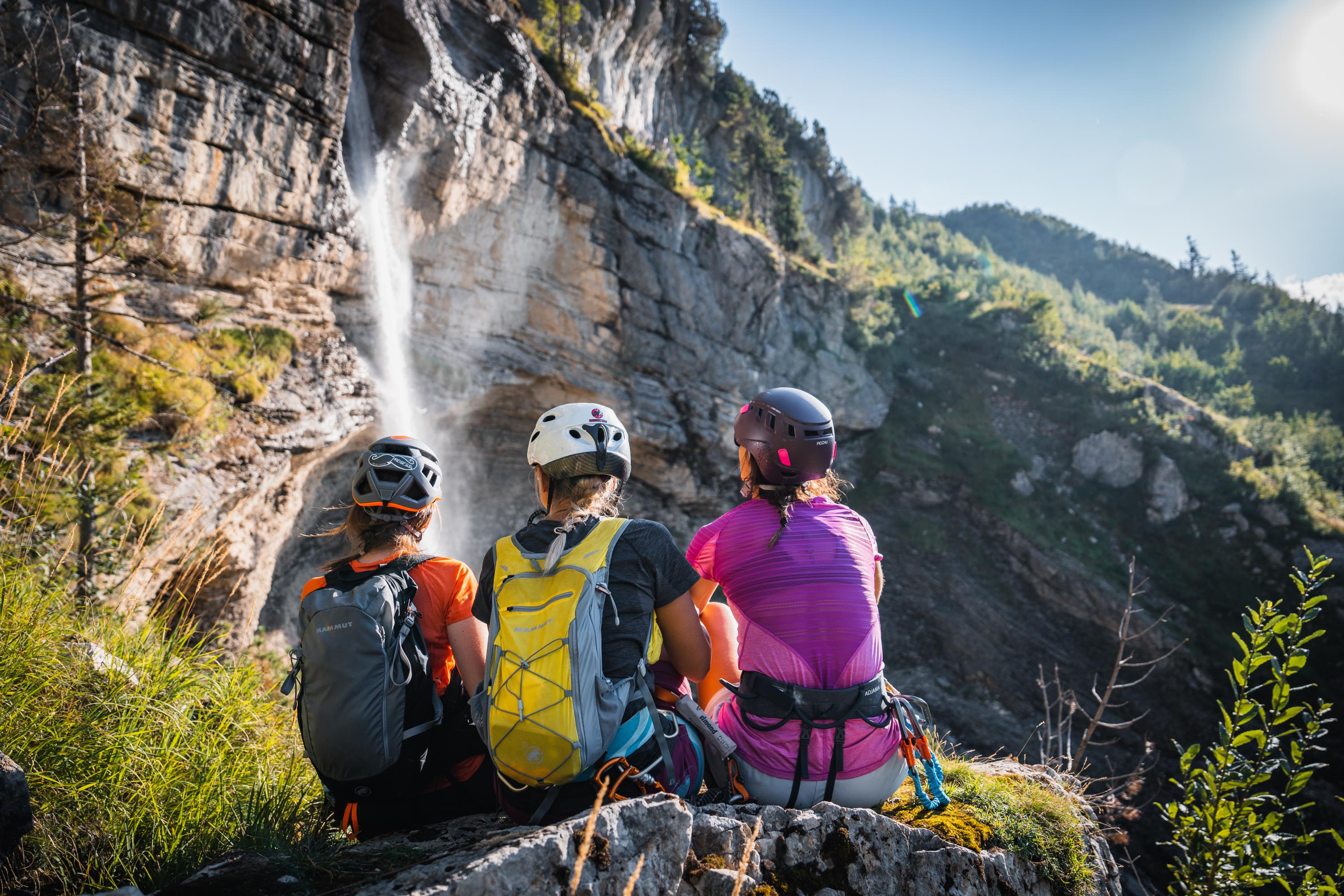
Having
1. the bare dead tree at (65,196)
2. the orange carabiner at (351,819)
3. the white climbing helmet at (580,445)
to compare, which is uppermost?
the bare dead tree at (65,196)

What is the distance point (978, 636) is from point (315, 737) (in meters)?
24.3

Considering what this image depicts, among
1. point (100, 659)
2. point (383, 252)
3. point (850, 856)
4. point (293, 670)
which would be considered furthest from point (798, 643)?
point (383, 252)

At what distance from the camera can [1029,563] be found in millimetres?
25422

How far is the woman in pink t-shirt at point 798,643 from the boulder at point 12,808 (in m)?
2.47

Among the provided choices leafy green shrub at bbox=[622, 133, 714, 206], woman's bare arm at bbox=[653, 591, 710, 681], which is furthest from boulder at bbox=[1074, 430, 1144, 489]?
woman's bare arm at bbox=[653, 591, 710, 681]

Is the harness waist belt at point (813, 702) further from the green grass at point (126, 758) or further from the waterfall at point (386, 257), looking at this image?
the waterfall at point (386, 257)

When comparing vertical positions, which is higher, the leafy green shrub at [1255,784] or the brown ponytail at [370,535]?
the brown ponytail at [370,535]

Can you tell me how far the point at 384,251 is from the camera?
42.8ft

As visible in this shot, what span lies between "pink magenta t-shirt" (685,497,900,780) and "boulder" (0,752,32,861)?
8.32ft

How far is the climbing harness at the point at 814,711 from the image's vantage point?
2.71 m

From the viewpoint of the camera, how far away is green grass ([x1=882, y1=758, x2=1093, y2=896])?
118 inches

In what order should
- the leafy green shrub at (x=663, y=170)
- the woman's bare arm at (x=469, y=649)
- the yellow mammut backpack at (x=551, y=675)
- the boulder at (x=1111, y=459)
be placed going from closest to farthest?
the yellow mammut backpack at (x=551, y=675) → the woman's bare arm at (x=469, y=649) → the leafy green shrub at (x=663, y=170) → the boulder at (x=1111, y=459)

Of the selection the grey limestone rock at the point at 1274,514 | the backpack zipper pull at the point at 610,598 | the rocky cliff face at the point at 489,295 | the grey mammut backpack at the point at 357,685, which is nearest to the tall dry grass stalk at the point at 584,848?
the backpack zipper pull at the point at 610,598

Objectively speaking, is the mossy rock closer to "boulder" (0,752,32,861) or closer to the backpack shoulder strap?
the backpack shoulder strap
